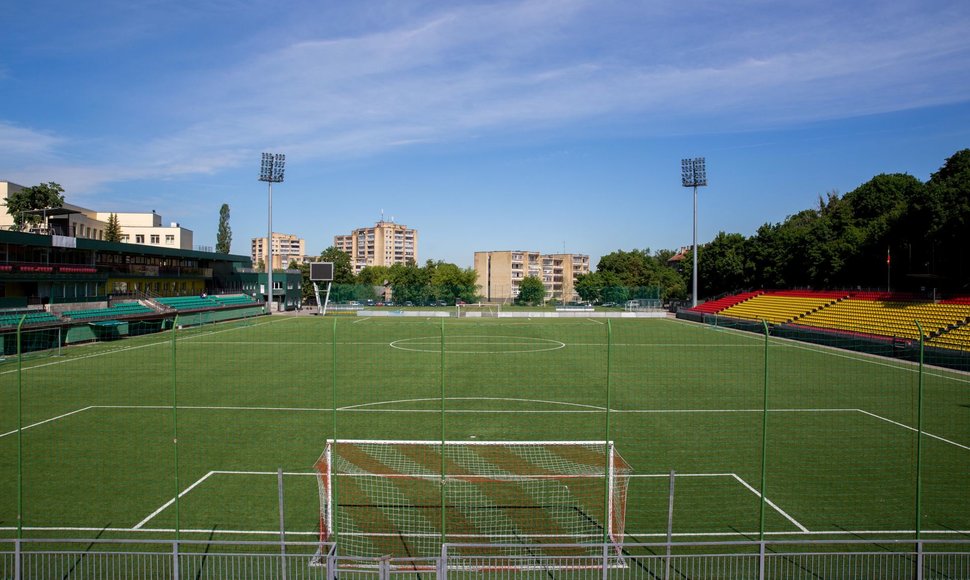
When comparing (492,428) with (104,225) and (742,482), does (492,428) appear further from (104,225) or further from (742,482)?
(104,225)

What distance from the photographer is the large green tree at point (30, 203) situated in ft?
160

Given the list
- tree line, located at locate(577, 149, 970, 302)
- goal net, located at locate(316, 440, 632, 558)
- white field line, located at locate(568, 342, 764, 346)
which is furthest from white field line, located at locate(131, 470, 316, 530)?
tree line, located at locate(577, 149, 970, 302)

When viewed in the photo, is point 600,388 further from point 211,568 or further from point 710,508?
point 211,568

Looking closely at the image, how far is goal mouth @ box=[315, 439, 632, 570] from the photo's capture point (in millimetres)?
9367

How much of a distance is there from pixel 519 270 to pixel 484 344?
93333mm

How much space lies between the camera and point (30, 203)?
162 ft

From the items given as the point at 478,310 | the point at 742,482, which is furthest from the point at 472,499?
the point at 478,310

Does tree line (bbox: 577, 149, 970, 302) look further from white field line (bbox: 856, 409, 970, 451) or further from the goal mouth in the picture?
the goal mouth

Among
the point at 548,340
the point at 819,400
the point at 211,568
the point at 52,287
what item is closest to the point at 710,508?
the point at 211,568

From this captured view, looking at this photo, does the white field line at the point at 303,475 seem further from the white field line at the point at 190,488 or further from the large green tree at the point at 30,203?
the large green tree at the point at 30,203

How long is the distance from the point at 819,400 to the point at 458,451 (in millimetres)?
13232

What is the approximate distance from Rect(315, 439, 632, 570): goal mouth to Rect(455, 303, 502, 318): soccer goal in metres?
47.1

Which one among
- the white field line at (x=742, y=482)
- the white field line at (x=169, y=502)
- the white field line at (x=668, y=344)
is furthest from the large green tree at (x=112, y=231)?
the white field line at (x=742, y=482)

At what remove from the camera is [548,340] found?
3884 cm
